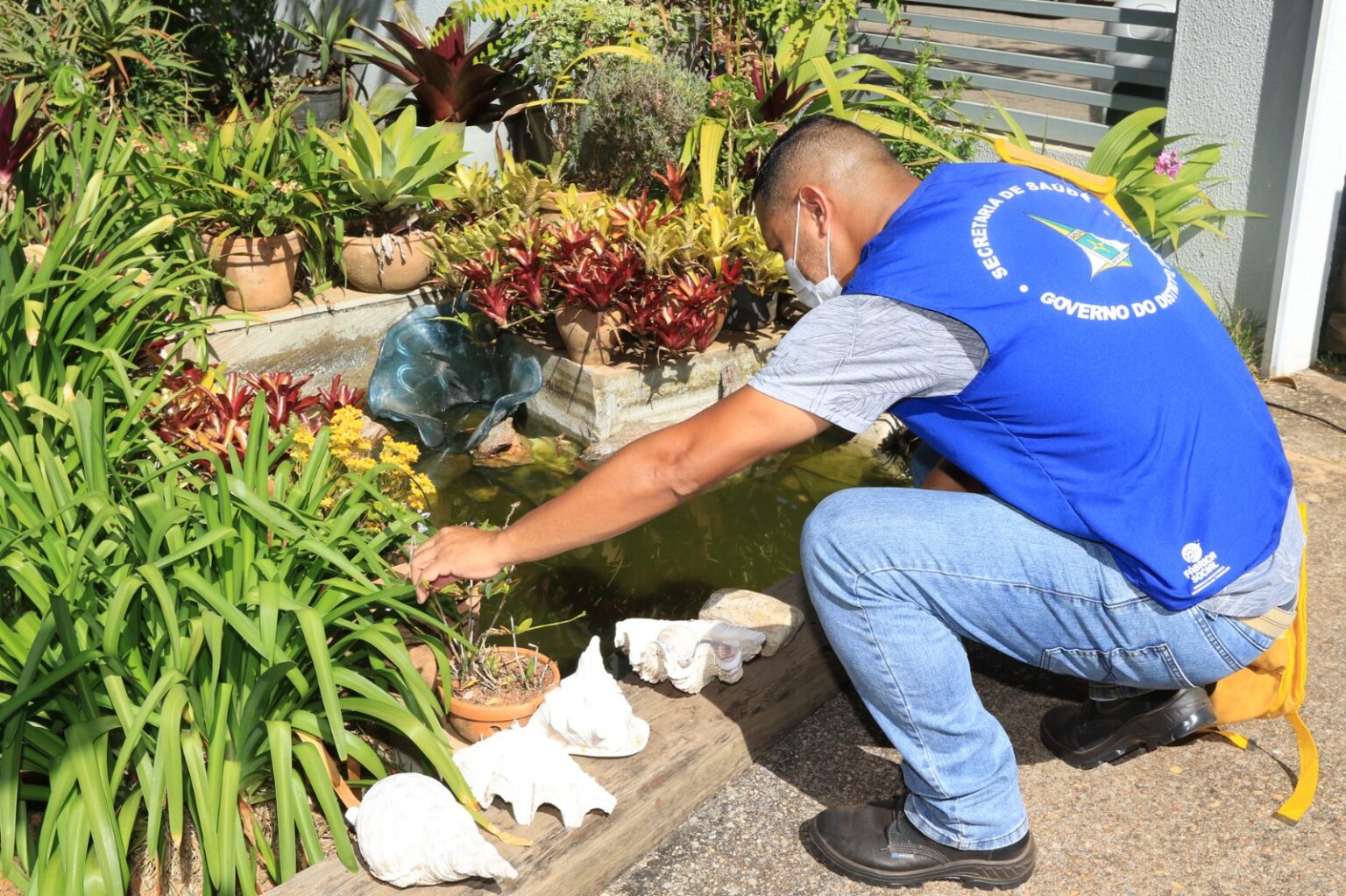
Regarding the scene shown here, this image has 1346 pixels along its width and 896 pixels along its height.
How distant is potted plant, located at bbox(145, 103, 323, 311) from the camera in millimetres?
4879

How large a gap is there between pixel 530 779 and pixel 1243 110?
423cm

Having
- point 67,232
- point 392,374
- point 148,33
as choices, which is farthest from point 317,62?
point 67,232

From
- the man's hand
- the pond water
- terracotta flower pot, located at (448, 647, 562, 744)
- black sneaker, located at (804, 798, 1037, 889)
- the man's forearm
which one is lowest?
the pond water

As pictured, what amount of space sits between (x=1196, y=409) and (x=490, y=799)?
57.8 inches

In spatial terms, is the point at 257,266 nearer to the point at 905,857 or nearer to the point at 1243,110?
the point at 905,857

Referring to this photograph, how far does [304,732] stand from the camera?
2.35m

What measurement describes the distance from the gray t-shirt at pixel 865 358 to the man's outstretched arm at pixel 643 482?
0.13ft

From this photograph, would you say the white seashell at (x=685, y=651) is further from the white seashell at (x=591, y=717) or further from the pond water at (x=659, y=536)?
the pond water at (x=659, y=536)

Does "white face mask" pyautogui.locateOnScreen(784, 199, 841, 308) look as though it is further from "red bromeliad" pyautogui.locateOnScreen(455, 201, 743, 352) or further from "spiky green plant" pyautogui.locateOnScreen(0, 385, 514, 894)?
"red bromeliad" pyautogui.locateOnScreen(455, 201, 743, 352)

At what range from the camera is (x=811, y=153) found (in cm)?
234

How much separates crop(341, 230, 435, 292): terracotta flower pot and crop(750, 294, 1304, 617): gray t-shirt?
3471 millimetres

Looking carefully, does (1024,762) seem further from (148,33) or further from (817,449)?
(148,33)

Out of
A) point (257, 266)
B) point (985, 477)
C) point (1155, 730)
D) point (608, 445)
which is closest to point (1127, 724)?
point (1155, 730)

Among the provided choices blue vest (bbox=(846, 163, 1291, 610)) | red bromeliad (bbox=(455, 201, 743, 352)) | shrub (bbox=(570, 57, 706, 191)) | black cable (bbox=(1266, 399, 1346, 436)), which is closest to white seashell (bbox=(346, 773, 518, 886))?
blue vest (bbox=(846, 163, 1291, 610))
